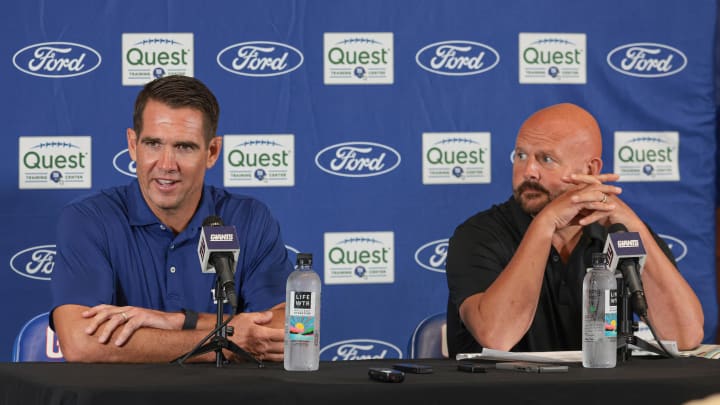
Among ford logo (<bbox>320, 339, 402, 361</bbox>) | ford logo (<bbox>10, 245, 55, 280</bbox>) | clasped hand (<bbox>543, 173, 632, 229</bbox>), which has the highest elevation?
clasped hand (<bbox>543, 173, 632, 229</bbox>)

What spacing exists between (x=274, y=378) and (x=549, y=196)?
1.42 m

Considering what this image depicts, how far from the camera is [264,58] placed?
13.2 ft

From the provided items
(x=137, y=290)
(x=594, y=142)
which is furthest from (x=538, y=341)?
(x=137, y=290)

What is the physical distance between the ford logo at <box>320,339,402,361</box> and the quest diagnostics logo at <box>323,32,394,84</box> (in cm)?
113

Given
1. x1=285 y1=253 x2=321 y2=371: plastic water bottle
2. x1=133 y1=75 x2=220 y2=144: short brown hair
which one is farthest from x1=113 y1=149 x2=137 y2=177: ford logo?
x1=285 y1=253 x2=321 y2=371: plastic water bottle

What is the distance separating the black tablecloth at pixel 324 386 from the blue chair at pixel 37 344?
897mm

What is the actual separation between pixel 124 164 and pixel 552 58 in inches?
75.5

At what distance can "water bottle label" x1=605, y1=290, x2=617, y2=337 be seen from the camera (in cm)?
220

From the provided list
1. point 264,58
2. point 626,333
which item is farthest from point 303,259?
point 264,58

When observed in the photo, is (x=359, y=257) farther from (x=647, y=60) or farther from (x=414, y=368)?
(x=414, y=368)

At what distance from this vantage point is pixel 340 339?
4.03 meters

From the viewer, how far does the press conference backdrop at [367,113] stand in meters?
3.89

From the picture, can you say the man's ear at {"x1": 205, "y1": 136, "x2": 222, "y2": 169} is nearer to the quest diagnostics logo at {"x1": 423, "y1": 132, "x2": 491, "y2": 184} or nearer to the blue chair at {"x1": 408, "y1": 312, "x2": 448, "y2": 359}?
the blue chair at {"x1": 408, "y1": 312, "x2": 448, "y2": 359}

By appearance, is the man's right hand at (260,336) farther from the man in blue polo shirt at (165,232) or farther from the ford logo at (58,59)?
the ford logo at (58,59)
